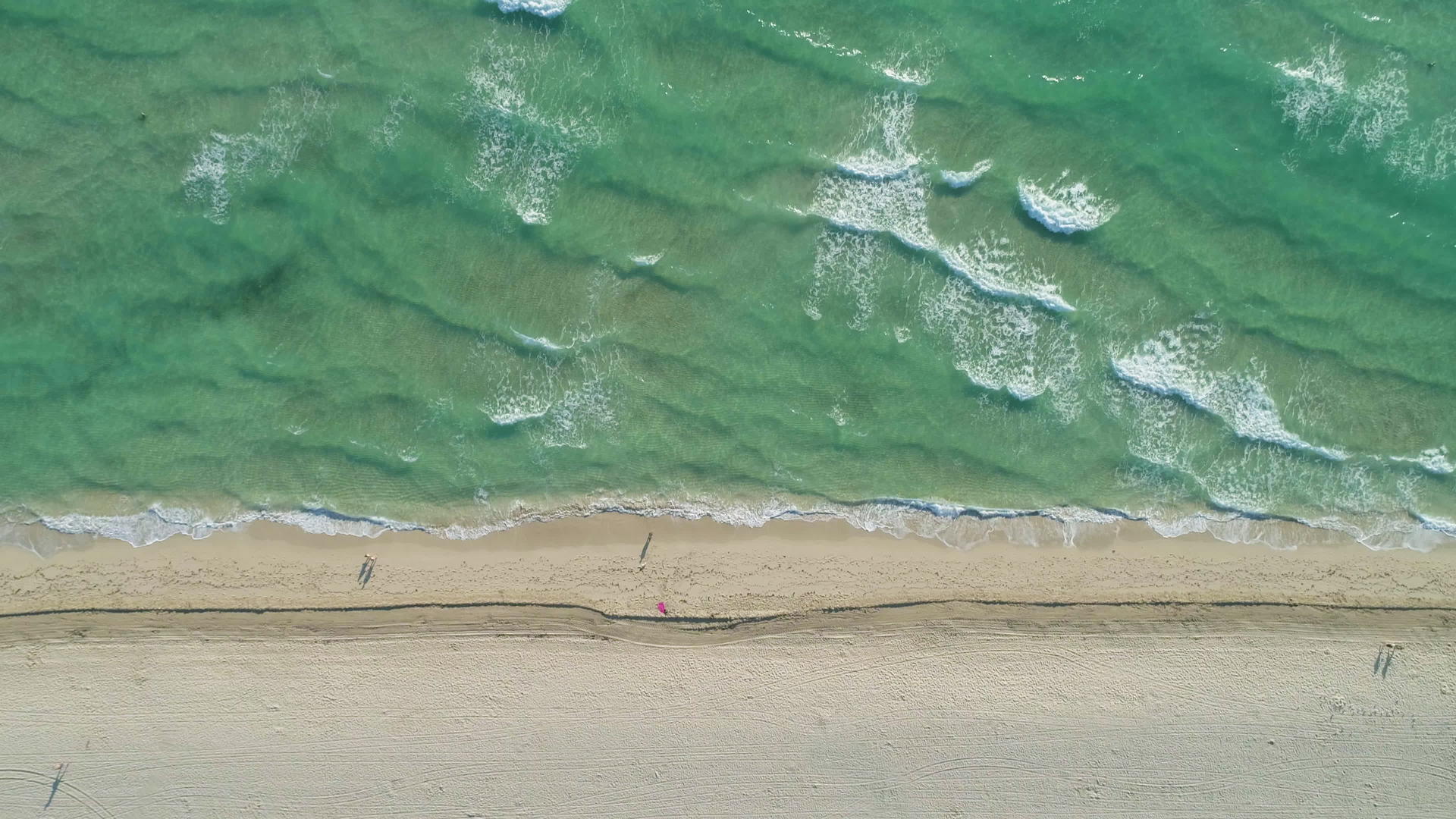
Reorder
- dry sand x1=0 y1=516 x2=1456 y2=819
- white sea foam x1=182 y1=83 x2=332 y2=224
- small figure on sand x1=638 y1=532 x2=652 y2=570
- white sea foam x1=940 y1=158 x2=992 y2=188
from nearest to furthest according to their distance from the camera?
white sea foam x1=182 y1=83 x2=332 y2=224, white sea foam x1=940 y1=158 x2=992 y2=188, dry sand x1=0 y1=516 x2=1456 y2=819, small figure on sand x1=638 y1=532 x2=652 y2=570

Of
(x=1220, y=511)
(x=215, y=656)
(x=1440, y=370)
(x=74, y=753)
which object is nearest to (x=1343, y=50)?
(x=1440, y=370)

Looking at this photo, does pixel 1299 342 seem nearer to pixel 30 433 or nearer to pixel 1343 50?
pixel 1343 50

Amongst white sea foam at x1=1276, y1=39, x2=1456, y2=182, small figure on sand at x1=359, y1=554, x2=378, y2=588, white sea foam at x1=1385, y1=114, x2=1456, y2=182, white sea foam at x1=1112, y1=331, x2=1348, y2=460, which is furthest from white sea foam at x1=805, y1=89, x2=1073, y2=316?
small figure on sand at x1=359, y1=554, x2=378, y2=588

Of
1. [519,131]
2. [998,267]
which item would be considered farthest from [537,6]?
[998,267]

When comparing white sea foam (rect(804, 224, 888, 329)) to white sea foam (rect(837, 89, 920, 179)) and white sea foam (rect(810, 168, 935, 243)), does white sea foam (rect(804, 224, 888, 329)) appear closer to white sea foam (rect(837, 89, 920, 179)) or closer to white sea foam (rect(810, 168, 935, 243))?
white sea foam (rect(810, 168, 935, 243))

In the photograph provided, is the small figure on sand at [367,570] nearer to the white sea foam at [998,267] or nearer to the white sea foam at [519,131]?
the white sea foam at [519,131]

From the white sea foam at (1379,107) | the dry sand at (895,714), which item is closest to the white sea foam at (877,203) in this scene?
the dry sand at (895,714)

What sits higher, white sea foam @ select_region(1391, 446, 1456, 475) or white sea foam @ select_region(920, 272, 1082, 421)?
white sea foam @ select_region(1391, 446, 1456, 475)
